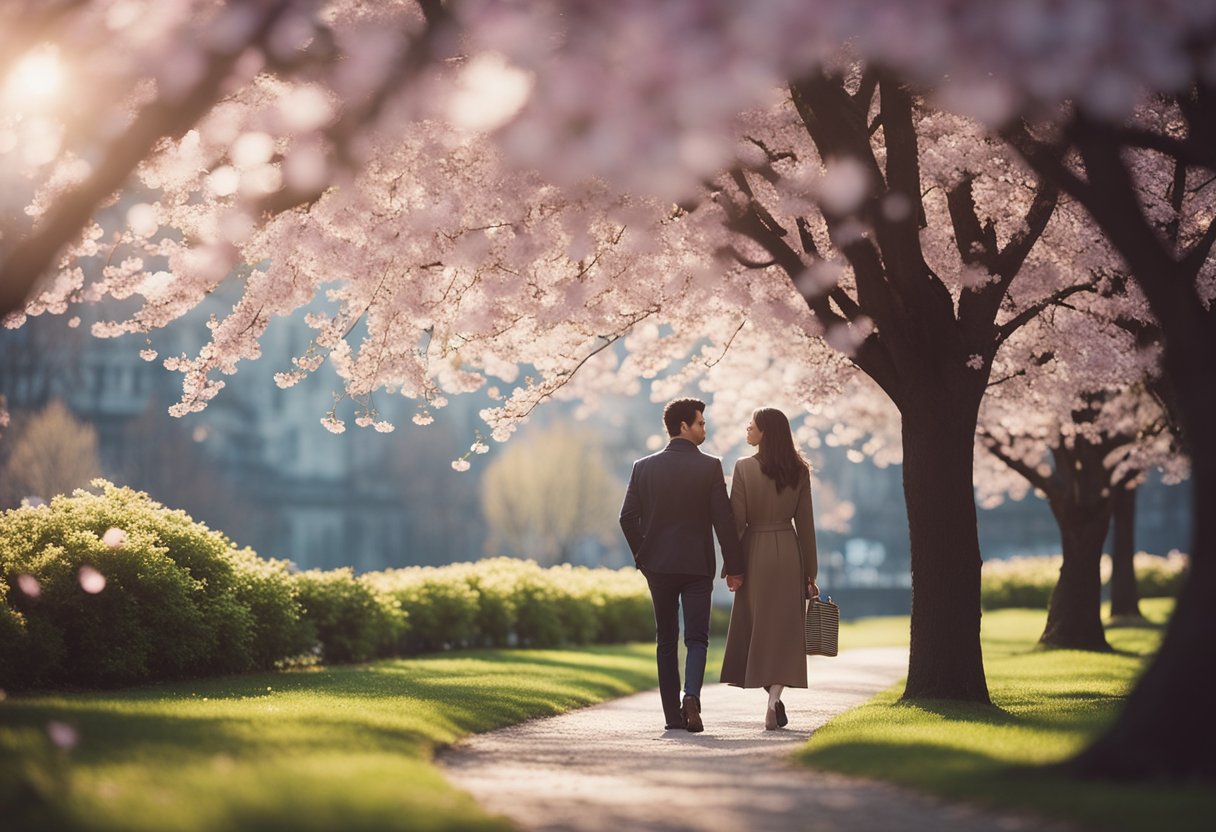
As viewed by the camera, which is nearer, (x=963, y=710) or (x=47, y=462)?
(x=963, y=710)

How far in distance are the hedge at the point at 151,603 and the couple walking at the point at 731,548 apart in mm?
5250

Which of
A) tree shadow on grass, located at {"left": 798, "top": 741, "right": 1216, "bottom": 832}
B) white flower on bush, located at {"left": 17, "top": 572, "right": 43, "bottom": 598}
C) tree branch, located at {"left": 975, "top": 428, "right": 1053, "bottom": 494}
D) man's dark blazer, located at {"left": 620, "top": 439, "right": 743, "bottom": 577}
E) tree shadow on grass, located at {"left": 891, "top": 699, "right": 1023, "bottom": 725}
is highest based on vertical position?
tree branch, located at {"left": 975, "top": 428, "right": 1053, "bottom": 494}

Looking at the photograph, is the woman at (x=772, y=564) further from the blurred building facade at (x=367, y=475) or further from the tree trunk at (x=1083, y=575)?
the blurred building facade at (x=367, y=475)

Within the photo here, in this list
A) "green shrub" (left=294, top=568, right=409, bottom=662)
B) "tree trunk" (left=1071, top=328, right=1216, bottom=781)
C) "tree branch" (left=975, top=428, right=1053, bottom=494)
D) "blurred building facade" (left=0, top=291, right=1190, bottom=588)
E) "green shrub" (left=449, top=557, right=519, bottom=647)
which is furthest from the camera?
"blurred building facade" (left=0, top=291, right=1190, bottom=588)

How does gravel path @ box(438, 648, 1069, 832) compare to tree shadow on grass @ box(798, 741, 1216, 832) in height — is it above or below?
below

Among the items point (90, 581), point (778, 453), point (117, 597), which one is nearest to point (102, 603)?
point (117, 597)

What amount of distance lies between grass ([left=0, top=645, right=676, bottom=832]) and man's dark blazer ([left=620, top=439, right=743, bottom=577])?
211 cm

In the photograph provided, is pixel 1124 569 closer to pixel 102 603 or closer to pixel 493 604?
pixel 493 604

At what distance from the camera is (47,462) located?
168 ft

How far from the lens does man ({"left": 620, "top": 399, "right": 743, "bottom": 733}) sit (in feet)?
36.9

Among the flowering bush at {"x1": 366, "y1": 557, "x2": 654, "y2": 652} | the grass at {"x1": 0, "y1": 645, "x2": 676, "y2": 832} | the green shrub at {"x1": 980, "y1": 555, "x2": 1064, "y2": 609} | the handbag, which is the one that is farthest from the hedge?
A: the green shrub at {"x1": 980, "y1": 555, "x2": 1064, "y2": 609}

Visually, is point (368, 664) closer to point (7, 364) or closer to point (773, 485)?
point (773, 485)

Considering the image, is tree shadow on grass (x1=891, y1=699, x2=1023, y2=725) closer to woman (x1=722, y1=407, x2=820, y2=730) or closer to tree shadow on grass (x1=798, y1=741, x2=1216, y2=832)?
woman (x1=722, y1=407, x2=820, y2=730)

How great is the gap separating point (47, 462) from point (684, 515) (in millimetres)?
45170
